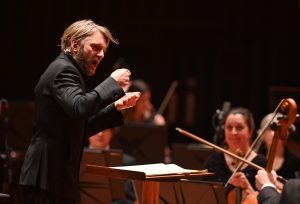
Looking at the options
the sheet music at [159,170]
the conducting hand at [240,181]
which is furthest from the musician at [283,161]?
the sheet music at [159,170]

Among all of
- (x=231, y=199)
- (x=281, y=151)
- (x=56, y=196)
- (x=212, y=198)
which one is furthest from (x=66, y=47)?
(x=281, y=151)

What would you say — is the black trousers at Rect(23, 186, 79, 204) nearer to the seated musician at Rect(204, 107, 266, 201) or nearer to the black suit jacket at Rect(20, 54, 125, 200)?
the black suit jacket at Rect(20, 54, 125, 200)

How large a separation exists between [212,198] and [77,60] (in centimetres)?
115

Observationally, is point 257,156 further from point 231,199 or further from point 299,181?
point 299,181

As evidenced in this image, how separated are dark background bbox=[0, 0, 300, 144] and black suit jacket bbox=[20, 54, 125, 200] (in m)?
5.53

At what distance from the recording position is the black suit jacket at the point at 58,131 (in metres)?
3.10

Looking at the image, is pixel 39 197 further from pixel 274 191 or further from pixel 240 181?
pixel 240 181

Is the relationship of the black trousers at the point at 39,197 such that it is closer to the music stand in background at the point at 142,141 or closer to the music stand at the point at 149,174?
the music stand at the point at 149,174

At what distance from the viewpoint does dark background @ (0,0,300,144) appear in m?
8.52

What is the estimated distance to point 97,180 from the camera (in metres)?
4.70

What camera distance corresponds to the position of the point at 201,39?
8.90 metres

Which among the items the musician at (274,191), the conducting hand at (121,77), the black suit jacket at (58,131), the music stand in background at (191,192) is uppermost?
the conducting hand at (121,77)

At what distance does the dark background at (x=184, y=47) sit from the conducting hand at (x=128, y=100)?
17.7 feet

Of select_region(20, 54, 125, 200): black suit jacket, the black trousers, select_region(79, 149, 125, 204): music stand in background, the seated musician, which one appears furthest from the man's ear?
the seated musician
